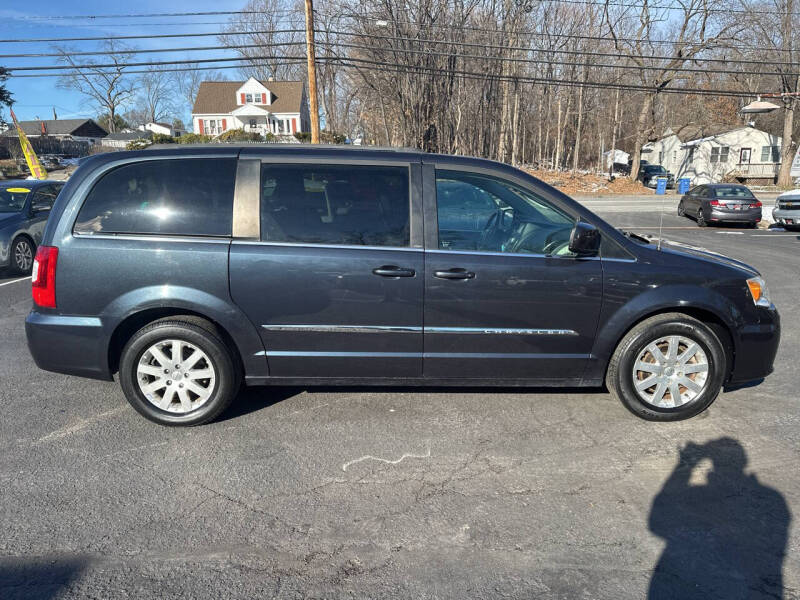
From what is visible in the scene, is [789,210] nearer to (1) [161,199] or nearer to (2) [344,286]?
(2) [344,286]

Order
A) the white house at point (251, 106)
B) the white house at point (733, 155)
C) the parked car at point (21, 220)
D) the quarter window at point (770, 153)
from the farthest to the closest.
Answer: the white house at point (251, 106) < the quarter window at point (770, 153) < the white house at point (733, 155) < the parked car at point (21, 220)

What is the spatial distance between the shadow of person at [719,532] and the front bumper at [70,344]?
3.53 metres

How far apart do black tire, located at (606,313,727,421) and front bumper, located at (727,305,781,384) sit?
14 centimetres

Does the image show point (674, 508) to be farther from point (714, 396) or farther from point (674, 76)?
point (674, 76)

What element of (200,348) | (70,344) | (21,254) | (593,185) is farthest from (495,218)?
(593,185)

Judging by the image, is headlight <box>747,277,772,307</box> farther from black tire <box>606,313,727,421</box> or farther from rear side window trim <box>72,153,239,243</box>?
rear side window trim <box>72,153,239,243</box>

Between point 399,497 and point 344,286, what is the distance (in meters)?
1.38

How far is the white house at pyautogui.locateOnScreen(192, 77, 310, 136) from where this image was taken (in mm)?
53500

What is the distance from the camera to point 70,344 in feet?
12.0

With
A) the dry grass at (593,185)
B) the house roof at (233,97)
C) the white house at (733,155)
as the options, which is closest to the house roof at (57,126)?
the house roof at (233,97)

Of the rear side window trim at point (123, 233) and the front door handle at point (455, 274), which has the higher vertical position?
the rear side window trim at point (123, 233)

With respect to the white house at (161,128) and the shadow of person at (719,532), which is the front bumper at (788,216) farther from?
the white house at (161,128)

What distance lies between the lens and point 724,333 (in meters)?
3.88

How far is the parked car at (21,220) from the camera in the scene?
29.3 feet
